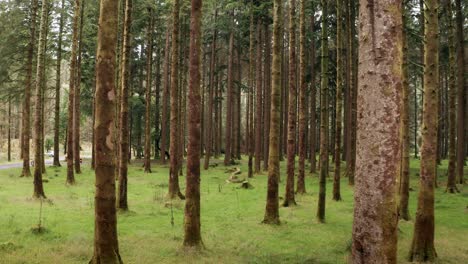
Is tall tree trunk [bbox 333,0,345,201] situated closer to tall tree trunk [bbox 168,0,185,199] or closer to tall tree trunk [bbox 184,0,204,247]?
tall tree trunk [bbox 168,0,185,199]

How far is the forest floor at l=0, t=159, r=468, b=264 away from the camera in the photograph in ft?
27.1

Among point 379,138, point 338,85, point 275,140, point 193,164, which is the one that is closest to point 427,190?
point 275,140

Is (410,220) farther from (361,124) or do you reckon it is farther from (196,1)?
(361,124)

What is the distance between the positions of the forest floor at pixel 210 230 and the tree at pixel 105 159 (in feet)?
4.88

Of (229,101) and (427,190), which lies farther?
(229,101)

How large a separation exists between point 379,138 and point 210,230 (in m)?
8.27

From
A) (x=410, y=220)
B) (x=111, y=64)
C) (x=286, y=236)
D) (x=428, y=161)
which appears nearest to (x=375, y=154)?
(x=111, y=64)

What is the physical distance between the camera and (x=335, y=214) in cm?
1323

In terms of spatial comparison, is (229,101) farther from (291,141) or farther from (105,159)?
(105,159)

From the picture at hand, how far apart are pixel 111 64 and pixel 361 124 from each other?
15.9ft

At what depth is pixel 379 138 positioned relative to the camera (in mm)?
3090

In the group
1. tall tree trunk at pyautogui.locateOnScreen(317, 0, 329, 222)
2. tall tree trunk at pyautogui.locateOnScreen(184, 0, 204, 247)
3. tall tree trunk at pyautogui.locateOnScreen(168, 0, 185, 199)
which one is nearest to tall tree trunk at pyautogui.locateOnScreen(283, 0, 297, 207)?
tall tree trunk at pyautogui.locateOnScreen(317, 0, 329, 222)

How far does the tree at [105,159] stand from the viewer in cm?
646

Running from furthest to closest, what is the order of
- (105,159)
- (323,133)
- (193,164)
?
1. (323,133)
2. (193,164)
3. (105,159)
